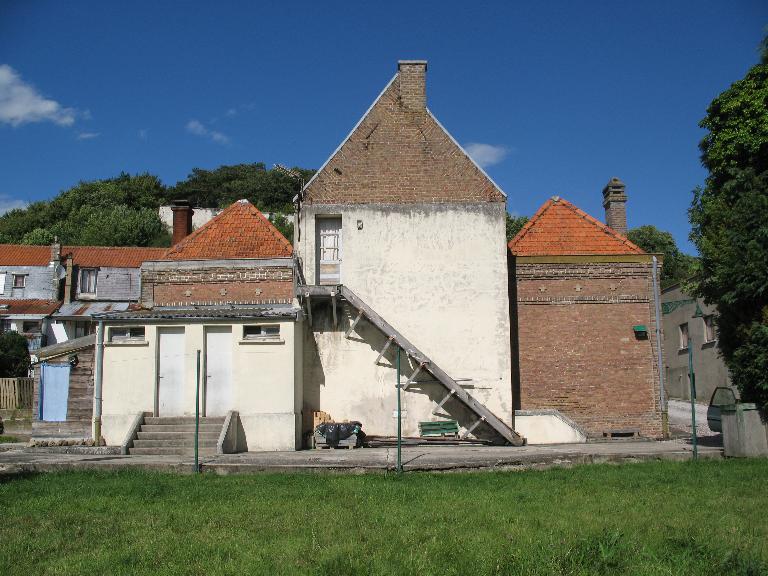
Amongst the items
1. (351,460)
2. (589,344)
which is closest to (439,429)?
(589,344)

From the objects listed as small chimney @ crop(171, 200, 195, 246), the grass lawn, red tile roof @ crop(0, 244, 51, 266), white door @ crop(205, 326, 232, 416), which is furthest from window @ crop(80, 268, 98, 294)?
the grass lawn

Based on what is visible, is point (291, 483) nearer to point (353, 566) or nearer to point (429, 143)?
point (353, 566)

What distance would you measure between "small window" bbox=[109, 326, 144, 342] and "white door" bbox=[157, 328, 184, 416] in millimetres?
601

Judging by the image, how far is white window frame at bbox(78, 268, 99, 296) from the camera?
45.9m

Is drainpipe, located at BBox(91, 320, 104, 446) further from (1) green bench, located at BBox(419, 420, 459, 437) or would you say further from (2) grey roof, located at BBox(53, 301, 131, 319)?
(2) grey roof, located at BBox(53, 301, 131, 319)

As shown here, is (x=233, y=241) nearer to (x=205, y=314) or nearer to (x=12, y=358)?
(x=205, y=314)

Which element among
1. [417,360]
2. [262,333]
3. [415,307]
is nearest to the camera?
[262,333]

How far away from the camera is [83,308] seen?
4350 centimetres

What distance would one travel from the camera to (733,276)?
1591cm

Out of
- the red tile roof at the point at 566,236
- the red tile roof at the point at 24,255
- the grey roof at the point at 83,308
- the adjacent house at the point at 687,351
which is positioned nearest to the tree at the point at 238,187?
the red tile roof at the point at 24,255

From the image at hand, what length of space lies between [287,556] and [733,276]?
12.7m

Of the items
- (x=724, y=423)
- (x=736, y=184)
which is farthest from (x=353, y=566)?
(x=736, y=184)

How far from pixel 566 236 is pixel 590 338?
3468mm

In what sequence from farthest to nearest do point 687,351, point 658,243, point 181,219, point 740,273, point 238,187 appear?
1. point 238,187
2. point 658,243
3. point 687,351
4. point 181,219
5. point 740,273
